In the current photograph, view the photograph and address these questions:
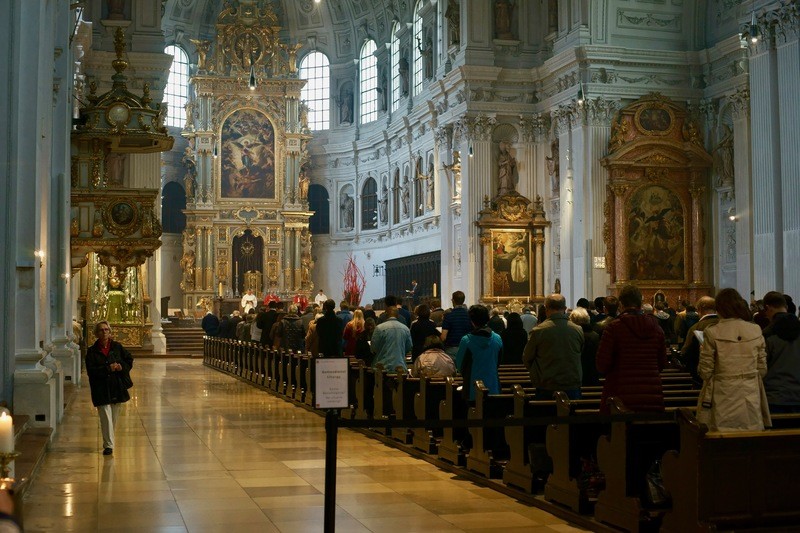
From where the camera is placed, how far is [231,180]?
163 ft

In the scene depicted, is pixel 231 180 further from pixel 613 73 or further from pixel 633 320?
pixel 633 320

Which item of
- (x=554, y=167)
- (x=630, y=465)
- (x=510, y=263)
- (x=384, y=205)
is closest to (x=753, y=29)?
(x=554, y=167)

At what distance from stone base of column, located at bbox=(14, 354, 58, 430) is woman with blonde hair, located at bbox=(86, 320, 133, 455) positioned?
1.81 feet

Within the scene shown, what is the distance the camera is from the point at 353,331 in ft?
56.9

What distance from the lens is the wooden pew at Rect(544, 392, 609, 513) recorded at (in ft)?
28.2

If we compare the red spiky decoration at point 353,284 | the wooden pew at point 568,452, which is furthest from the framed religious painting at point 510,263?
the wooden pew at point 568,452

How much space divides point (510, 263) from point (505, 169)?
9.88 ft

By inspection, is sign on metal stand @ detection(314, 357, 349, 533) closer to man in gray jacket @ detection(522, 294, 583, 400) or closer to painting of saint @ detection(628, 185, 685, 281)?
man in gray jacket @ detection(522, 294, 583, 400)

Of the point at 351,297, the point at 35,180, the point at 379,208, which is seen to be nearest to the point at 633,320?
the point at 35,180

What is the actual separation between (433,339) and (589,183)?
18.6 meters

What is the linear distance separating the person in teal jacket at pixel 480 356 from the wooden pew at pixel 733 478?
3899 mm

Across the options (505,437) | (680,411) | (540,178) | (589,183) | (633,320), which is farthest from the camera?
(540,178)

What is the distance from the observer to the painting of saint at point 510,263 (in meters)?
33.8

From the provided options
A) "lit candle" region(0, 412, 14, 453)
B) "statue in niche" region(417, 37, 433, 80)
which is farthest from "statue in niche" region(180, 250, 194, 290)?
"lit candle" region(0, 412, 14, 453)
